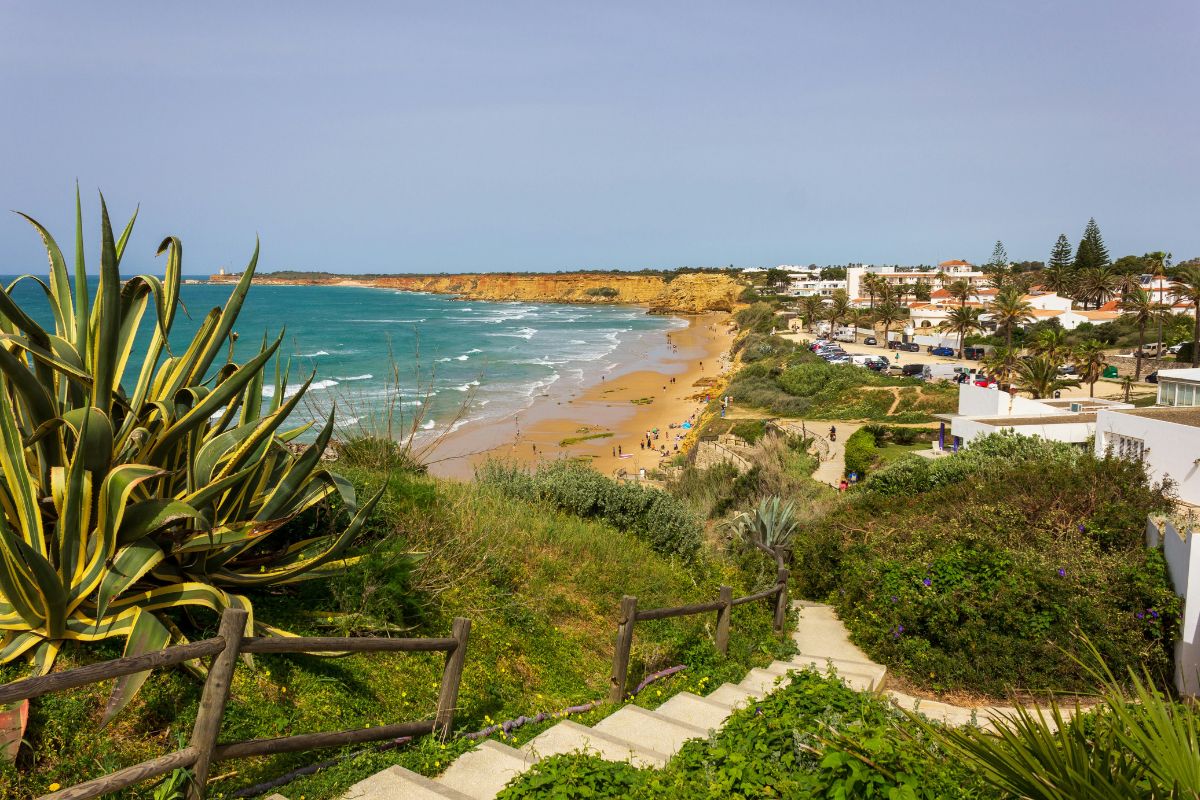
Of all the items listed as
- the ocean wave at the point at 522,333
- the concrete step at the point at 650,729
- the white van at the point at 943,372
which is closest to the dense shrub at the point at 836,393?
the white van at the point at 943,372

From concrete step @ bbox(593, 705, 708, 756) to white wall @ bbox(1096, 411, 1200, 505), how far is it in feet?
39.8

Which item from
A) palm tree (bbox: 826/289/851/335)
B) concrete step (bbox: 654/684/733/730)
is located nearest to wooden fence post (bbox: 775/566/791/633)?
concrete step (bbox: 654/684/733/730)

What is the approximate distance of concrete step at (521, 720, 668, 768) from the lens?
4.32 meters

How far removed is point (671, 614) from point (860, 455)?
20806 mm

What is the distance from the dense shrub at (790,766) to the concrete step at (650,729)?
57 cm

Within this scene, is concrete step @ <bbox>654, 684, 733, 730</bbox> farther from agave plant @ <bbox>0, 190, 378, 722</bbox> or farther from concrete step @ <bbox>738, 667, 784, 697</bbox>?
agave plant @ <bbox>0, 190, 378, 722</bbox>

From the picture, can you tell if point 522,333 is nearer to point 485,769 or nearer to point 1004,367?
point 1004,367

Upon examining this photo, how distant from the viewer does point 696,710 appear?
560 centimetres

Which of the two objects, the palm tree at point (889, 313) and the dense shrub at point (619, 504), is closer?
the dense shrub at point (619, 504)

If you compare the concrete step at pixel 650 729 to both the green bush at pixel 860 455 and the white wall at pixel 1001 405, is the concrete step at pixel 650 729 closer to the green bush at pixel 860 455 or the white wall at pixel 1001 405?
the green bush at pixel 860 455

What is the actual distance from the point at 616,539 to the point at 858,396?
3551 cm

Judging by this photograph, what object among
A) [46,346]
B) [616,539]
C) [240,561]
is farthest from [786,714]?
[616,539]

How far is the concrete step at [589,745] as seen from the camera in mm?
4324

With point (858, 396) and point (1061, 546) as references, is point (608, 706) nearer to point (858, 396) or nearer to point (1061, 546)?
point (1061, 546)
